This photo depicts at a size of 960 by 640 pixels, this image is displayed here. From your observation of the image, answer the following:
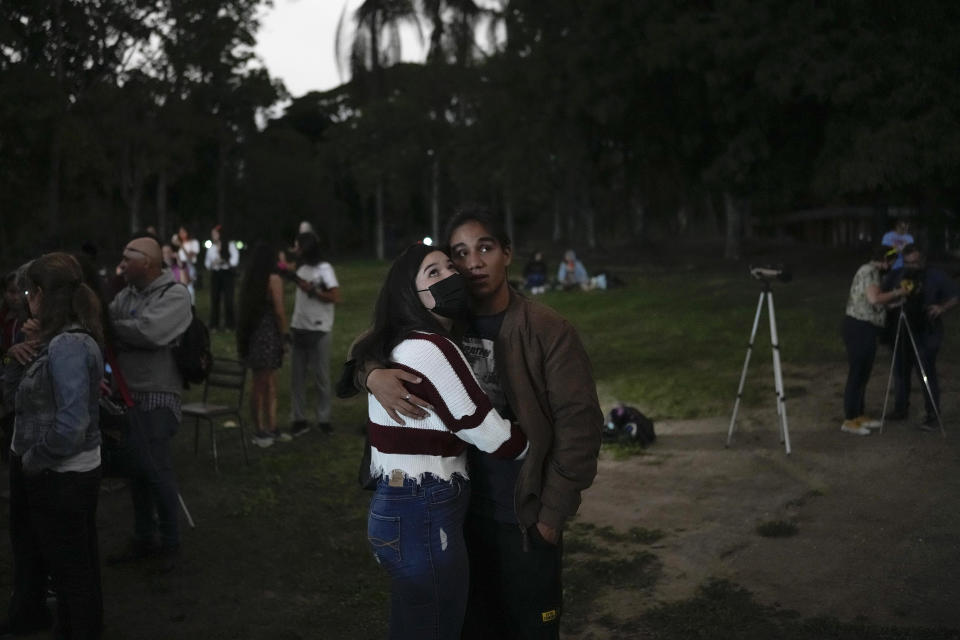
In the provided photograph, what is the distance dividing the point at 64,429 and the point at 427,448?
189 cm

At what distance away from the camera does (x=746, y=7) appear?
1758cm

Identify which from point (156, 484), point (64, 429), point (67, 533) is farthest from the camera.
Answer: point (156, 484)

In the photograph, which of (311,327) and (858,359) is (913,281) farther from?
(311,327)

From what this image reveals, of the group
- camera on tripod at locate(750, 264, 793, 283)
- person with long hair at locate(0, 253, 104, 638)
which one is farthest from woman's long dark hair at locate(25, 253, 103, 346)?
camera on tripod at locate(750, 264, 793, 283)

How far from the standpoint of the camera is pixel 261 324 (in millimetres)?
9211

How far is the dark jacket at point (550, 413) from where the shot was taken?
3.13 meters

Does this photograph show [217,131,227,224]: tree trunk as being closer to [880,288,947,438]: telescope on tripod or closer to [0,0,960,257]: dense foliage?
[0,0,960,257]: dense foliage

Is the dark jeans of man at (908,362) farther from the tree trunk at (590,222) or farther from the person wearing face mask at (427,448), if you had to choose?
the tree trunk at (590,222)

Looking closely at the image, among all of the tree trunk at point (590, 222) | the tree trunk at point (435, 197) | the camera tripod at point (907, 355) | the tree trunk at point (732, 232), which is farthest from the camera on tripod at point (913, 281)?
the tree trunk at point (435, 197)

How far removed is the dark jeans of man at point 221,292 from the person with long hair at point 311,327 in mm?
7741

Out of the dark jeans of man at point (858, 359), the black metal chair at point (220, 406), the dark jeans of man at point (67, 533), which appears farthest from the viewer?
the dark jeans of man at point (858, 359)

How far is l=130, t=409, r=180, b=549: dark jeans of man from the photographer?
5848 millimetres

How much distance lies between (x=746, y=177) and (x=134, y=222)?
23.9 m

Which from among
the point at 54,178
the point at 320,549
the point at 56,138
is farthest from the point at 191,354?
the point at 54,178
